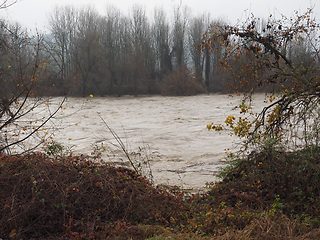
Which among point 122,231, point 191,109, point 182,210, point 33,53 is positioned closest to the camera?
point 122,231

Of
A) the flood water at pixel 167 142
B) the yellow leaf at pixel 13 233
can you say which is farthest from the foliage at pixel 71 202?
the flood water at pixel 167 142

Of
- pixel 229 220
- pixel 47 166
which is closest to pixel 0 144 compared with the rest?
pixel 47 166

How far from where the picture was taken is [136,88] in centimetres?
4041

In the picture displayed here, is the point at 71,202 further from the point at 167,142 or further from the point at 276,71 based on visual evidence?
the point at 167,142

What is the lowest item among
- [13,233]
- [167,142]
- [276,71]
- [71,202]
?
[167,142]

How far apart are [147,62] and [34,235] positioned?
1586 inches

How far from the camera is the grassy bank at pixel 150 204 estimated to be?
445 centimetres

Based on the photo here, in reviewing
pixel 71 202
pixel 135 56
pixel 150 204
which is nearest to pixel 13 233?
pixel 71 202

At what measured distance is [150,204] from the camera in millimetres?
5383

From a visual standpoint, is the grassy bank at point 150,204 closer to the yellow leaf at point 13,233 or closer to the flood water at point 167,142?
the yellow leaf at point 13,233

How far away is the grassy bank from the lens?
4445 millimetres

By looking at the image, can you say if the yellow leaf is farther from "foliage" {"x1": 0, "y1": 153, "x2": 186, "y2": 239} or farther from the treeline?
the treeline

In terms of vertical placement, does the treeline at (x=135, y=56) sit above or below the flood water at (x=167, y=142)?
above

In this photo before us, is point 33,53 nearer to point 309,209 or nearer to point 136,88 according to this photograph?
point 309,209
